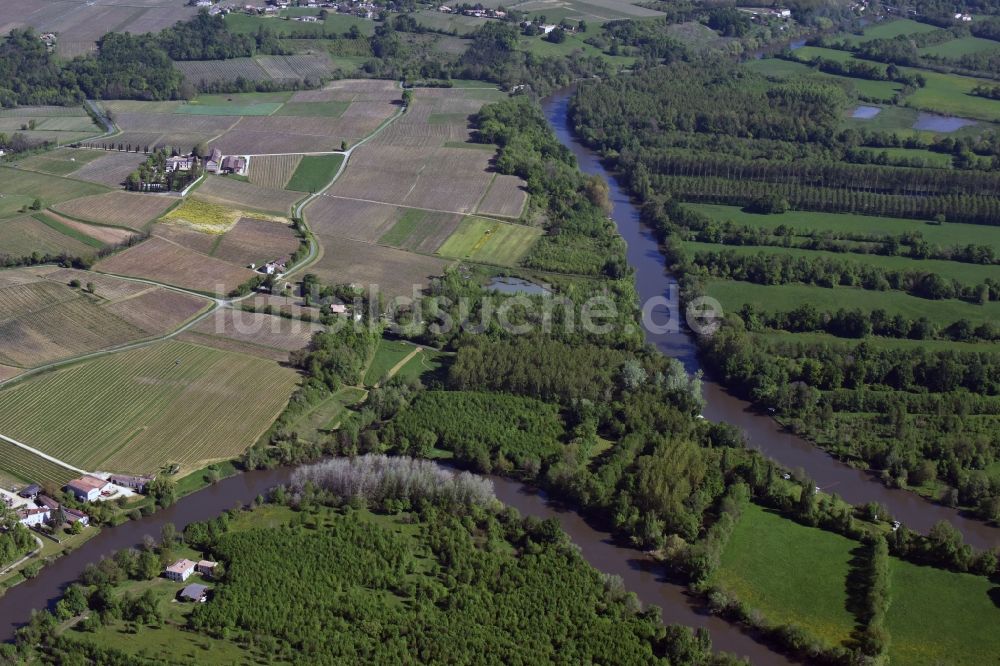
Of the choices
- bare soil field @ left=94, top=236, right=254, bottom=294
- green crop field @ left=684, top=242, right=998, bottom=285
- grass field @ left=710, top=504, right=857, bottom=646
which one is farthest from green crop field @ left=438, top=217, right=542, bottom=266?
grass field @ left=710, top=504, right=857, bottom=646

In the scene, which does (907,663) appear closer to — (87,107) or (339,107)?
(339,107)

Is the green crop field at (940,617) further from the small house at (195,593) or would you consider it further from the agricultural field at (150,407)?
the agricultural field at (150,407)

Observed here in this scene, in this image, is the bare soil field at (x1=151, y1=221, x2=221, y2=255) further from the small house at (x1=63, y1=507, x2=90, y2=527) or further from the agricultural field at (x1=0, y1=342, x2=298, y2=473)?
the small house at (x1=63, y1=507, x2=90, y2=527)

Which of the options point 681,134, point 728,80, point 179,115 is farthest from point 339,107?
point 728,80

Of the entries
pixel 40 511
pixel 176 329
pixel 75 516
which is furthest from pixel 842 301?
pixel 40 511

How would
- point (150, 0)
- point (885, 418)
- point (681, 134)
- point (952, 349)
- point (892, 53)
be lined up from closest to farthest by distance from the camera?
point (885, 418) < point (952, 349) < point (681, 134) < point (892, 53) < point (150, 0)

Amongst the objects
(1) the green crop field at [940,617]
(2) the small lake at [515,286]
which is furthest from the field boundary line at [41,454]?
(1) the green crop field at [940,617]

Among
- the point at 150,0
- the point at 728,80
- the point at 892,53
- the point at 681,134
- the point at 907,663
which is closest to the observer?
the point at 907,663
